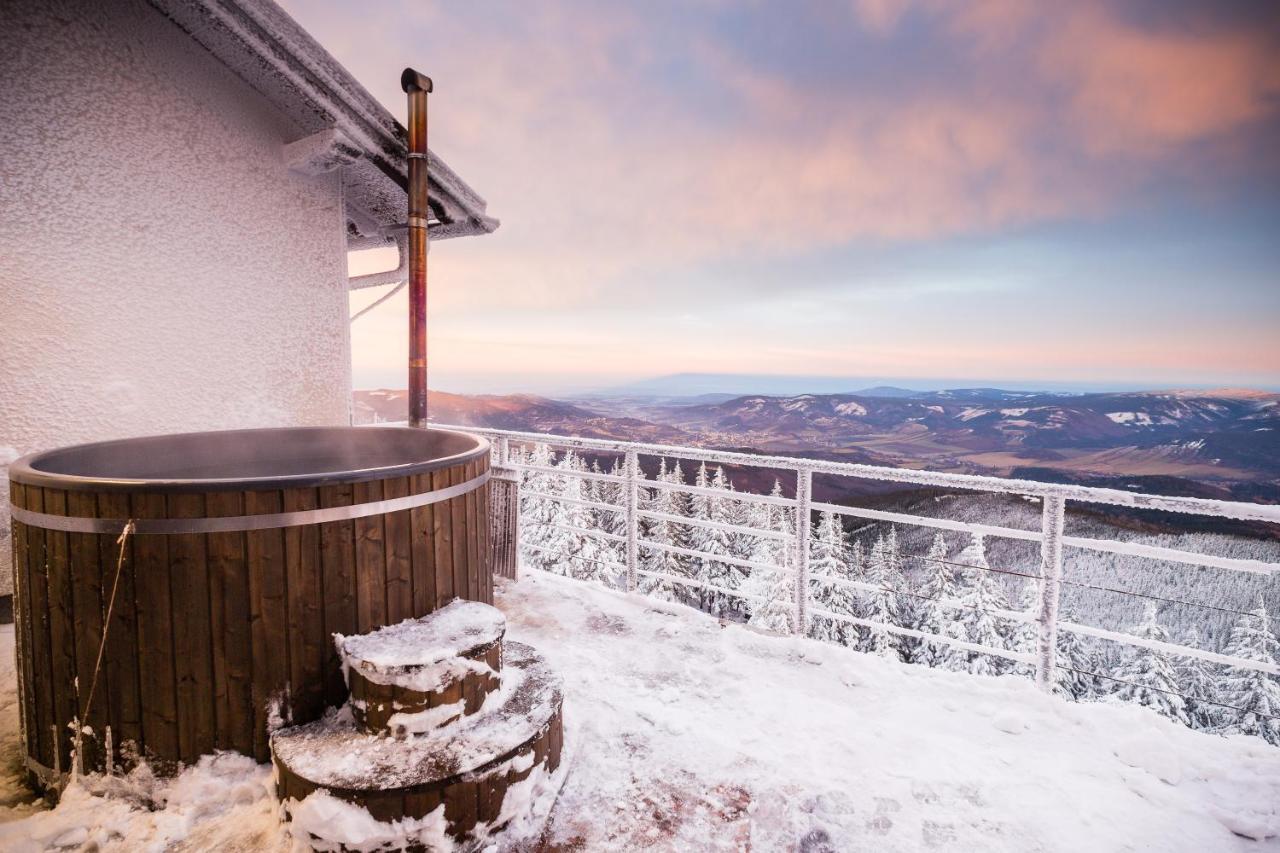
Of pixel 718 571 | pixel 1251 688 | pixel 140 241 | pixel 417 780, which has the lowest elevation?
pixel 1251 688

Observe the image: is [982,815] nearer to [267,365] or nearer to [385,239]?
[267,365]

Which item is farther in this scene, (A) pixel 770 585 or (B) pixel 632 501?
(A) pixel 770 585

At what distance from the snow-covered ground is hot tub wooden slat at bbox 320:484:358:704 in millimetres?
407

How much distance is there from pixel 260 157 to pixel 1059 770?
251 inches

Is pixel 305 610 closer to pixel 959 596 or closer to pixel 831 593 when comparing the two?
pixel 959 596

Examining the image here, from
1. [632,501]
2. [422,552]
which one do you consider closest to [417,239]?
[632,501]

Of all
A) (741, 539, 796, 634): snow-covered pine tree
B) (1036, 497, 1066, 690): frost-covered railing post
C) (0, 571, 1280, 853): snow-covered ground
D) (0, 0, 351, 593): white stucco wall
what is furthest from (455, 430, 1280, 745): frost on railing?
(0, 0, 351, 593): white stucco wall

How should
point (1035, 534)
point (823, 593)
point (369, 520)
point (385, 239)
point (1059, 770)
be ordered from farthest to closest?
1. point (823, 593)
2. point (385, 239)
3. point (1035, 534)
4. point (1059, 770)
5. point (369, 520)

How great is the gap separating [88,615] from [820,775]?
120 inches

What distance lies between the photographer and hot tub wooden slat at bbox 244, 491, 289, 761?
2109 mm

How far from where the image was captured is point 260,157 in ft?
14.1

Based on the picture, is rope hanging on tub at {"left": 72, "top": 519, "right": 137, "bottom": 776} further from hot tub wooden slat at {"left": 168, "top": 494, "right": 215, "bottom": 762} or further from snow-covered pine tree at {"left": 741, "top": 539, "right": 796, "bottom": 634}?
snow-covered pine tree at {"left": 741, "top": 539, "right": 796, "bottom": 634}

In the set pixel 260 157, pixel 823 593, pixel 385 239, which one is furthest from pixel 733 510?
pixel 260 157

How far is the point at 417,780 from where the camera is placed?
74.5 inches
